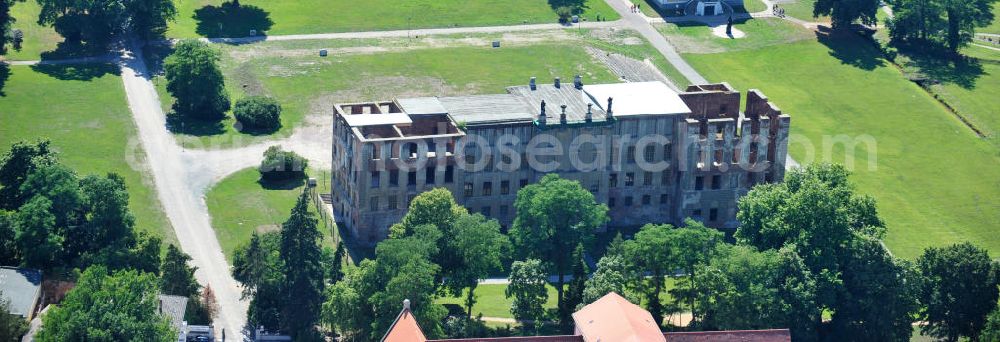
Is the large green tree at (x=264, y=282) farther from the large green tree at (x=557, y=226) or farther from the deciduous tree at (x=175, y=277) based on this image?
the large green tree at (x=557, y=226)

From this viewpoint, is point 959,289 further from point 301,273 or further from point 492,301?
point 301,273

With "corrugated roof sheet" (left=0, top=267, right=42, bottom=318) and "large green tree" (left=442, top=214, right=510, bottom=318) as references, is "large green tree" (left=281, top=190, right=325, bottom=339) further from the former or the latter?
"corrugated roof sheet" (left=0, top=267, right=42, bottom=318)

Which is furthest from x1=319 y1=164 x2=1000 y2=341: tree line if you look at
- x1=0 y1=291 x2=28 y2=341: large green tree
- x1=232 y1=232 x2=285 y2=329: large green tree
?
x1=0 y1=291 x2=28 y2=341: large green tree

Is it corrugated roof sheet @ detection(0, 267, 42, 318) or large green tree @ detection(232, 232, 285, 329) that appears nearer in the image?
corrugated roof sheet @ detection(0, 267, 42, 318)

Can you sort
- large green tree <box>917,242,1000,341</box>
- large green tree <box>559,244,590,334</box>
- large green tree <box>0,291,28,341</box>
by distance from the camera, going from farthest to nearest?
large green tree <box>917,242,1000,341</box>, large green tree <box>559,244,590,334</box>, large green tree <box>0,291,28,341</box>

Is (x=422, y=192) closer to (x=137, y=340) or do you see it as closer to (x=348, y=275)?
(x=348, y=275)

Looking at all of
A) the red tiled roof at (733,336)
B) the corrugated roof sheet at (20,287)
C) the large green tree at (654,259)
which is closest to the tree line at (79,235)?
the corrugated roof sheet at (20,287)
